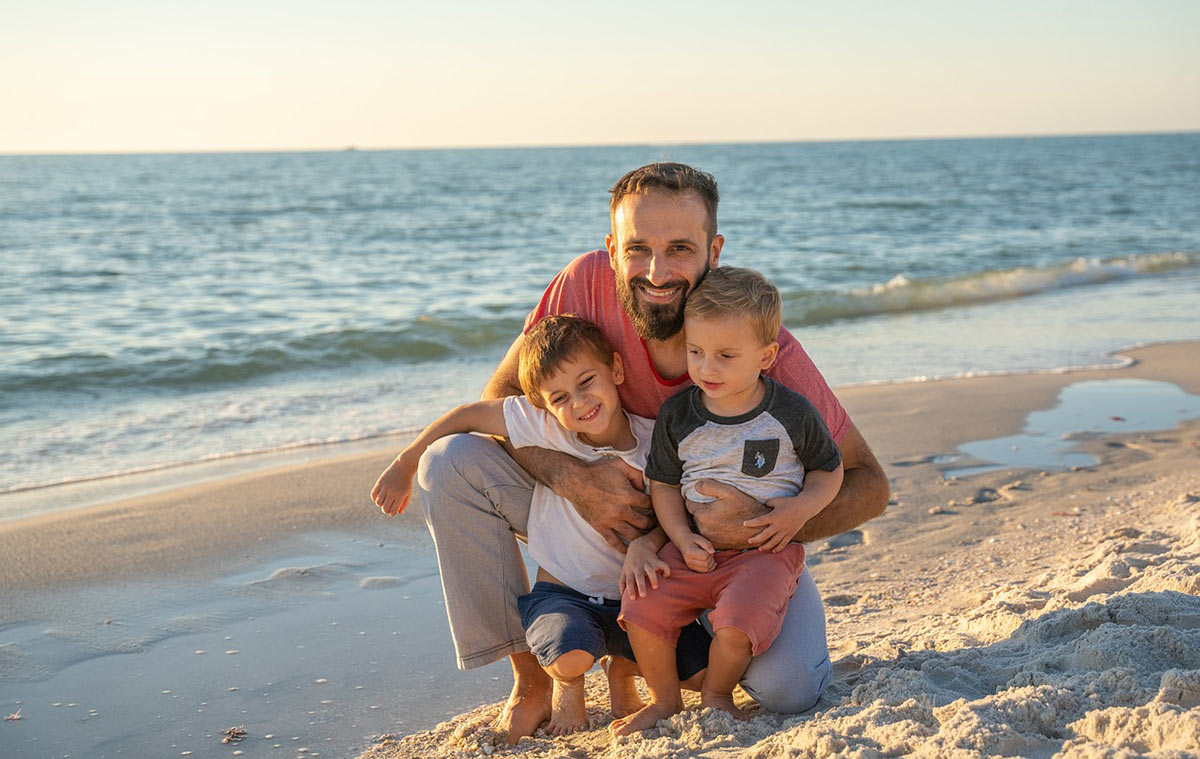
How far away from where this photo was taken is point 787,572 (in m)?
2.76

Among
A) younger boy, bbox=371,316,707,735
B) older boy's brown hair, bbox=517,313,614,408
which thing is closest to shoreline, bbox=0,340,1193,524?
younger boy, bbox=371,316,707,735

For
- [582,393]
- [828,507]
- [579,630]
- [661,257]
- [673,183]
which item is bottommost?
[579,630]

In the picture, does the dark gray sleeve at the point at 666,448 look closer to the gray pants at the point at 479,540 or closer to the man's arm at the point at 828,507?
the man's arm at the point at 828,507

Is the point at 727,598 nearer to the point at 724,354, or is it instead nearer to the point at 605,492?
the point at 605,492

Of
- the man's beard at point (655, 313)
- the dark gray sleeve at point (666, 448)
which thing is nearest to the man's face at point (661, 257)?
the man's beard at point (655, 313)

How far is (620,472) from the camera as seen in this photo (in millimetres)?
2945

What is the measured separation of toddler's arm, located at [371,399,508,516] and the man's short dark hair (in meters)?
0.68

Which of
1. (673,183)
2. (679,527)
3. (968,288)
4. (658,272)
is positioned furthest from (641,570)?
(968,288)

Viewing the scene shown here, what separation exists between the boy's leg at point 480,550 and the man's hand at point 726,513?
0.56 m

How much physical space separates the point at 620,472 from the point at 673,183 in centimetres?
82

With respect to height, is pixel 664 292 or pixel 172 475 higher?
pixel 664 292

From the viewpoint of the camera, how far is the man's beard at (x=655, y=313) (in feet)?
9.62

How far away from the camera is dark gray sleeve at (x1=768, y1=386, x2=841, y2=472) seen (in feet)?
9.12

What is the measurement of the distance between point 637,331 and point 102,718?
6.05 feet
